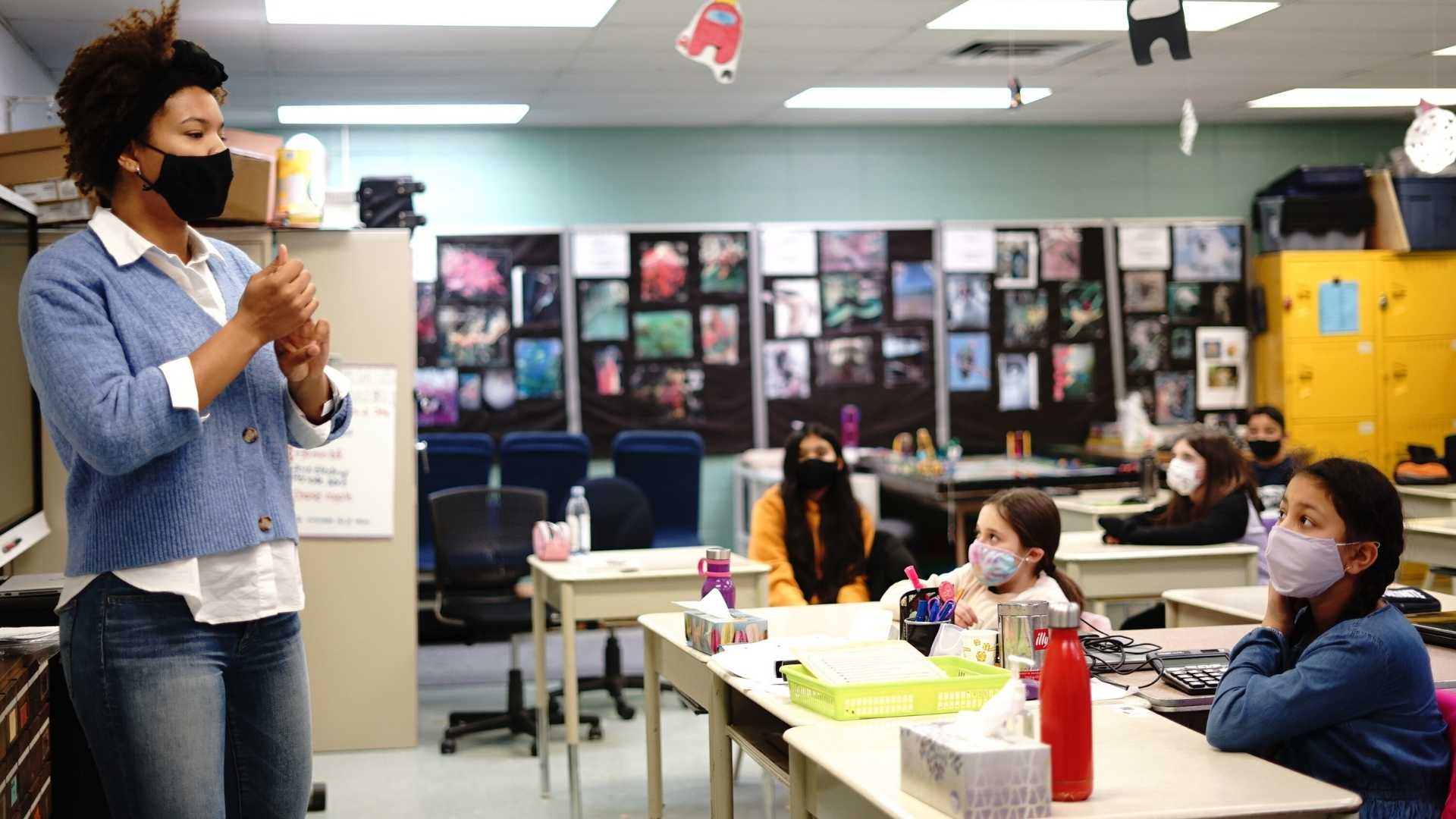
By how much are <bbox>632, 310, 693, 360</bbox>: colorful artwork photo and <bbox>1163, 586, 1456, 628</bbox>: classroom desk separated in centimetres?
498

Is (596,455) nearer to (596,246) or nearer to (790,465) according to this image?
(596,246)

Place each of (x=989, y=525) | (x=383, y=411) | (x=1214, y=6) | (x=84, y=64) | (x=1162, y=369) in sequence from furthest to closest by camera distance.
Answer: (x=1162, y=369) → (x=1214, y=6) → (x=383, y=411) → (x=989, y=525) → (x=84, y=64)

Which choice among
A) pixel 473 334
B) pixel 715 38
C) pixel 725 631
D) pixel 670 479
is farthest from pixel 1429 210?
pixel 725 631

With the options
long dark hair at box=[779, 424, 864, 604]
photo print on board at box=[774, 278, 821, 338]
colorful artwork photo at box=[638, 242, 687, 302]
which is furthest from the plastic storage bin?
long dark hair at box=[779, 424, 864, 604]

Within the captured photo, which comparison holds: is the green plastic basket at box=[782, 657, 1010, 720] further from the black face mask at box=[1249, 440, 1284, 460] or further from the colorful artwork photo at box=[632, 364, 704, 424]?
the colorful artwork photo at box=[632, 364, 704, 424]

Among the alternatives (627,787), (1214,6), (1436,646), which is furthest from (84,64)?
(1214,6)

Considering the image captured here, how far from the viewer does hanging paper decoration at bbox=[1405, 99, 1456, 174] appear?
17.7ft

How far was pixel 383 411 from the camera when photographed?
5551mm

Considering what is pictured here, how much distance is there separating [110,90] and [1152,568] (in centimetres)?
388

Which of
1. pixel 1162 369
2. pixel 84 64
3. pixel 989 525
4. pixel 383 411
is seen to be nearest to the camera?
pixel 84 64

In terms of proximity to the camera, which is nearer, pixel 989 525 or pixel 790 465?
pixel 989 525

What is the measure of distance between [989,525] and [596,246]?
5.57 metres

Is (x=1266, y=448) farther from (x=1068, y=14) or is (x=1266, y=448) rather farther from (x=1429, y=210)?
(x=1429, y=210)

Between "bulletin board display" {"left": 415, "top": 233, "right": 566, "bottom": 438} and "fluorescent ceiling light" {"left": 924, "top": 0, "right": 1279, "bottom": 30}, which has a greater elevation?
"fluorescent ceiling light" {"left": 924, "top": 0, "right": 1279, "bottom": 30}
